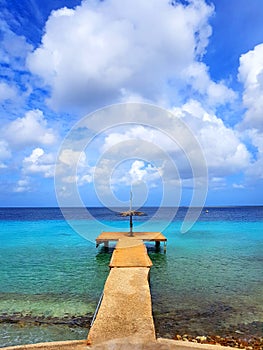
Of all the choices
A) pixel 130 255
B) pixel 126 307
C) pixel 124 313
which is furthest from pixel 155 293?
pixel 124 313

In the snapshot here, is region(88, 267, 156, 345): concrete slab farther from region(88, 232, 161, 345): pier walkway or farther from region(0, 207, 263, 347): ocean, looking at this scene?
region(0, 207, 263, 347): ocean

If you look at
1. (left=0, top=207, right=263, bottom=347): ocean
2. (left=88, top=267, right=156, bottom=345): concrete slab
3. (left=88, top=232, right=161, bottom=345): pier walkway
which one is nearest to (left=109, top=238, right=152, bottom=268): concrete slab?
(left=88, top=232, right=161, bottom=345): pier walkway

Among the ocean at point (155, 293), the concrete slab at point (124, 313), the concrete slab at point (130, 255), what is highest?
the concrete slab at point (130, 255)

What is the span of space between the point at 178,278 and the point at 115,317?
249 inches

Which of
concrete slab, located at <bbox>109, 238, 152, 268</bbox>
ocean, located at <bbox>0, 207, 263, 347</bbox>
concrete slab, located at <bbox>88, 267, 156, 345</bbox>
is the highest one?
concrete slab, located at <bbox>109, 238, 152, 268</bbox>

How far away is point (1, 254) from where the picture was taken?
1869cm

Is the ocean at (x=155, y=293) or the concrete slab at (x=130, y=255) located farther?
the concrete slab at (x=130, y=255)

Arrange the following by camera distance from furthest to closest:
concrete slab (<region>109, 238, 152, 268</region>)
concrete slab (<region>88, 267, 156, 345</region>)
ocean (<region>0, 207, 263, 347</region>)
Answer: concrete slab (<region>109, 238, 152, 268</region>) → ocean (<region>0, 207, 263, 347</region>) → concrete slab (<region>88, 267, 156, 345</region>)

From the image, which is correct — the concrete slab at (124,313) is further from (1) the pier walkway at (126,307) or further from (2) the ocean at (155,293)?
(2) the ocean at (155,293)

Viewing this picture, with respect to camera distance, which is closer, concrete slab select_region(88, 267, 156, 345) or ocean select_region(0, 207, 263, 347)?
concrete slab select_region(88, 267, 156, 345)

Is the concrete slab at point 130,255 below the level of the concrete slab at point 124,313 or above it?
above

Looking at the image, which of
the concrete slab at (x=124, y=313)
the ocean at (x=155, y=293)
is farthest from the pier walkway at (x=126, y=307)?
the ocean at (x=155, y=293)

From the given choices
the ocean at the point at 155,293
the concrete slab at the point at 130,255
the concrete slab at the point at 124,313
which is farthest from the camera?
the concrete slab at the point at 130,255

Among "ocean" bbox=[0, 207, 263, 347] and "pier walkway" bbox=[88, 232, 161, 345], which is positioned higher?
"pier walkway" bbox=[88, 232, 161, 345]
